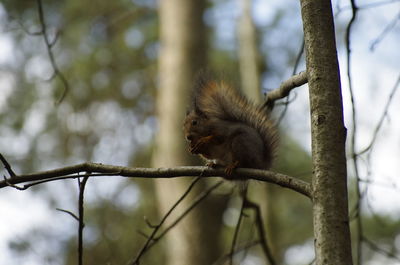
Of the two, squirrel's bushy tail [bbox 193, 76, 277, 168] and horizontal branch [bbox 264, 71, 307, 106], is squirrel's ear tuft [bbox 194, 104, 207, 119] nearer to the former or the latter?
squirrel's bushy tail [bbox 193, 76, 277, 168]

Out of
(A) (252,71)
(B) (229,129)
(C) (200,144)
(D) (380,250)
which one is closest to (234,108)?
(B) (229,129)

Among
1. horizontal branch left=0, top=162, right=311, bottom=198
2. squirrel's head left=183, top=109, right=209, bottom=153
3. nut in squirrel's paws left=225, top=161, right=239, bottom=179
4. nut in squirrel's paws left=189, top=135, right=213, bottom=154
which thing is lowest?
nut in squirrel's paws left=225, top=161, right=239, bottom=179

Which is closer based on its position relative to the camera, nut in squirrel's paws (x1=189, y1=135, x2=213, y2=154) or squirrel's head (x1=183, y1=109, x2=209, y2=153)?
nut in squirrel's paws (x1=189, y1=135, x2=213, y2=154)

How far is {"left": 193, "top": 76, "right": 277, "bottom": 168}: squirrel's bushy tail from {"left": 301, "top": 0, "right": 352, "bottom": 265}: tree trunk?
117cm

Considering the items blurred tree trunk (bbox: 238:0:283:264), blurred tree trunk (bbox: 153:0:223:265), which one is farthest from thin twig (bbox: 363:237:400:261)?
blurred tree trunk (bbox: 238:0:283:264)

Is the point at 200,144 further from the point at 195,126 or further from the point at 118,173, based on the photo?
the point at 118,173

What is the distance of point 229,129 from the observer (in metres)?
2.62

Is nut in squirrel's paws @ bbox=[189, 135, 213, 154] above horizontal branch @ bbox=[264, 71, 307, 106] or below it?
below

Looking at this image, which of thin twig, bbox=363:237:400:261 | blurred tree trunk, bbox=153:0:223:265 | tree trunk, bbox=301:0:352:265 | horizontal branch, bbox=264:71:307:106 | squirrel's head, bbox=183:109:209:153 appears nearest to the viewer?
tree trunk, bbox=301:0:352:265

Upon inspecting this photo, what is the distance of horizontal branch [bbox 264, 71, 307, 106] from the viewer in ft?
5.25

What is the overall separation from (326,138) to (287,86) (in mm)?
491

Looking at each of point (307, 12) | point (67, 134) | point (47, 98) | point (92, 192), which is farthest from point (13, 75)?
point (307, 12)

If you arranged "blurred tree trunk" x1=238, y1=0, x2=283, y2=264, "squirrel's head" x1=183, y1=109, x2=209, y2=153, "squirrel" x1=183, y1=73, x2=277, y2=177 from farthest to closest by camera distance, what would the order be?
"blurred tree trunk" x1=238, y1=0, x2=283, y2=264 < "squirrel's head" x1=183, y1=109, x2=209, y2=153 < "squirrel" x1=183, y1=73, x2=277, y2=177

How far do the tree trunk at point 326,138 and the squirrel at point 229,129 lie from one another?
1.11m
